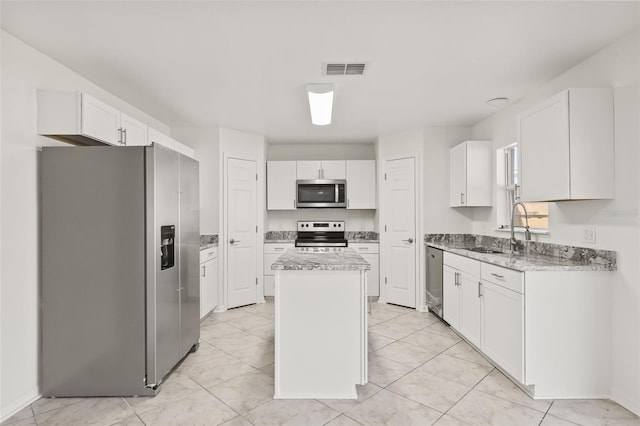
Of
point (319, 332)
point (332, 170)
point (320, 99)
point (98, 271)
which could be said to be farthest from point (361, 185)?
point (98, 271)

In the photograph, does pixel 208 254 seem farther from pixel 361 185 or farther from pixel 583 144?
pixel 583 144

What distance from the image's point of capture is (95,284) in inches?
89.5

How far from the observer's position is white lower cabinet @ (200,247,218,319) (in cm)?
380

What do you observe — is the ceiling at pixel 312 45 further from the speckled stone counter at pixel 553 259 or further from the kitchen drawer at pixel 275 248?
the kitchen drawer at pixel 275 248

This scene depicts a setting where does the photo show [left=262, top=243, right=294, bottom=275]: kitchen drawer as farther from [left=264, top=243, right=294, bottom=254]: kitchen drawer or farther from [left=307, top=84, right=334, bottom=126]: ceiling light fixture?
[left=307, top=84, right=334, bottom=126]: ceiling light fixture

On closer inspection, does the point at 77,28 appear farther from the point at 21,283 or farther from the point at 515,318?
the point at 515,318

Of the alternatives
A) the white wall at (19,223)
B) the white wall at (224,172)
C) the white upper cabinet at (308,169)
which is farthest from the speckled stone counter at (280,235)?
the white wall at (19,223)

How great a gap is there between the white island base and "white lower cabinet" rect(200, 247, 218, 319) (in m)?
1.87

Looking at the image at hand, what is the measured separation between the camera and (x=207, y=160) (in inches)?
171

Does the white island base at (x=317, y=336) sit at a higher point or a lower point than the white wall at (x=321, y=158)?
lower

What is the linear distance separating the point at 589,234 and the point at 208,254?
11.9 ft

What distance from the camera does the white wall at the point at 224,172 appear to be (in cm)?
432

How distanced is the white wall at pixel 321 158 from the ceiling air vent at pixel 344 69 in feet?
9.14

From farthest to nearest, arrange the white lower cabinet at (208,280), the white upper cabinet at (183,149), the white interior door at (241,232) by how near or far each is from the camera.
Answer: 1. the white interior door at (241,232)
2. the white lower cabinet at (208,280)
3. the white upper cabinet at (183,149)
